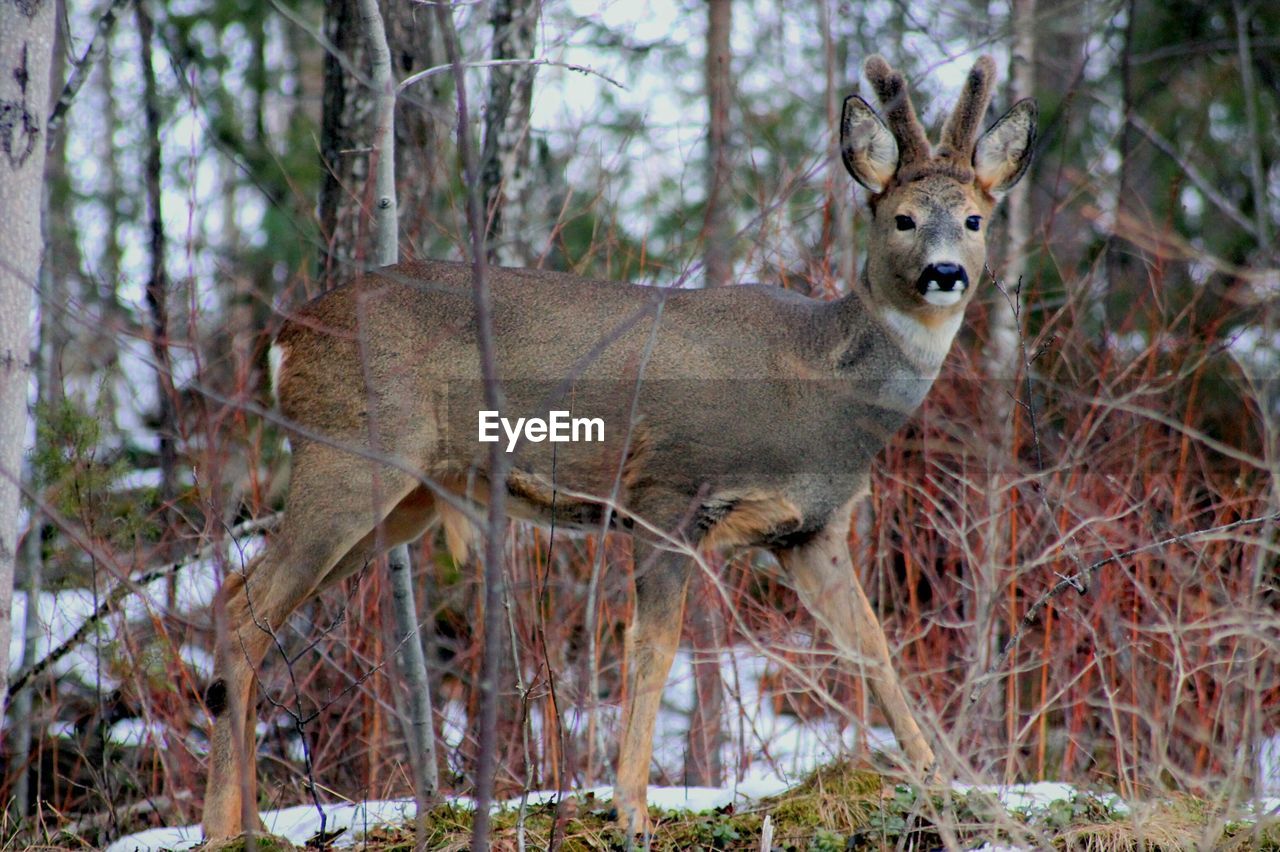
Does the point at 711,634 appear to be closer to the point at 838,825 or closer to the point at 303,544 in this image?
the point at 838,825

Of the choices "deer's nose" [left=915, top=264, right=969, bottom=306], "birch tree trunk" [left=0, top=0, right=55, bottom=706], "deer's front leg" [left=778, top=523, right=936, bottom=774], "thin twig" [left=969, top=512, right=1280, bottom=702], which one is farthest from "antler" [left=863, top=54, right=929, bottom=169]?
"birch tree trunk" [left=0, top=0, right=55, bottom=706]

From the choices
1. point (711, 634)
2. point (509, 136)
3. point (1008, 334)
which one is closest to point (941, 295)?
point (711, 634)

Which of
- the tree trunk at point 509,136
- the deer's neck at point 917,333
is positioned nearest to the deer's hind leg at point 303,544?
the deer's neck at point 917,333

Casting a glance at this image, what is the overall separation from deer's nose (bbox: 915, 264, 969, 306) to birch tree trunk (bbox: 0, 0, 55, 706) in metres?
2.81

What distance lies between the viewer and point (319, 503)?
494cm

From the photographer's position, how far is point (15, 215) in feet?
13.1

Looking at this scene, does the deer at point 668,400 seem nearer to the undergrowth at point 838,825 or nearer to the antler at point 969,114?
the antler at point 969,114

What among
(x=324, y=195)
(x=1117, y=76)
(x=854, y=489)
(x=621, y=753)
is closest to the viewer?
(x=621, y=753)

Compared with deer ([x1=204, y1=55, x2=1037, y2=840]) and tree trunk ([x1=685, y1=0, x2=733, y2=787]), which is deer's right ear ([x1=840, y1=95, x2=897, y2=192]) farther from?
→ tree trunk ([x1=685, y1=0, x2=733, y2=787])

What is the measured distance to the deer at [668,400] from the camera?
16.0ft

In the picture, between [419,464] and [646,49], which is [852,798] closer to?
[419,464]

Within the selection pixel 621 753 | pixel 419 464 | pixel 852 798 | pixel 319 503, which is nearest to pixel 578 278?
pixel 419 464

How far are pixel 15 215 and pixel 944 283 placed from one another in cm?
290

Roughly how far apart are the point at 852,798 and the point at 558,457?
156 centimetres
